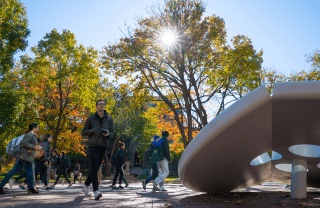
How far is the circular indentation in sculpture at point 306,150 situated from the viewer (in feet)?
18.8

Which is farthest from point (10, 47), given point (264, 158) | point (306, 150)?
point (306, 150)

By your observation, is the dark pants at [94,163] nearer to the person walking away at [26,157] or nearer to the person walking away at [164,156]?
the person walking away at [26,157]

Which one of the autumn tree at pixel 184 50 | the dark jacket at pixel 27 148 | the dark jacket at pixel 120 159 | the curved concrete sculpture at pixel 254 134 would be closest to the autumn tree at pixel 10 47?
the autumn tree at pixel 184 50

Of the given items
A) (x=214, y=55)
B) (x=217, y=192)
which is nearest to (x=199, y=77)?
(x=214, y=55)

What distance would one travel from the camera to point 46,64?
22.9 metres

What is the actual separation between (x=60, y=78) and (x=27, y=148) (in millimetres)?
16163

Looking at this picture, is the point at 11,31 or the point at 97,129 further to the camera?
the point at 11,31

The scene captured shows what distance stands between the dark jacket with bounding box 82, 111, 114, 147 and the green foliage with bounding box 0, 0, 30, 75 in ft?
54.3

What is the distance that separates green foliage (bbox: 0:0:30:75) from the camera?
2009 cm

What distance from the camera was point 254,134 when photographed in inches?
199

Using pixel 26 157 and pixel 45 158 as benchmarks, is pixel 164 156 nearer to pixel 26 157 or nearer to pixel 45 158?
pixel 45 158

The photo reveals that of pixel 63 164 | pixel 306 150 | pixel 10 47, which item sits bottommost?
pixel 63 164

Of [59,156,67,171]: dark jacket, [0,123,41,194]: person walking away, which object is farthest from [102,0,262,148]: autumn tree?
[0,123,41,194]: person walking away

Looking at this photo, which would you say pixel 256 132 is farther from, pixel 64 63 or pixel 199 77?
pixel 64 63
